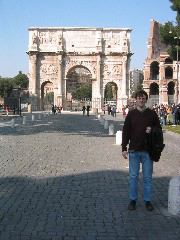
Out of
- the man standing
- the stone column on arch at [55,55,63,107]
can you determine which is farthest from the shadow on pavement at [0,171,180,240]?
A: the stone column on arch at [55,55,63,107]

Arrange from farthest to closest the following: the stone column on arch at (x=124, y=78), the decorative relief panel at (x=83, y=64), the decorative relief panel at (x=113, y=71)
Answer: the decorative relief panel at (x=113, y=71) < the decorative relief panel at (x=83, y=64) < the stone column on arch at (x=124, y=78)

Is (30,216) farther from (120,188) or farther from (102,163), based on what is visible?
(102,163)

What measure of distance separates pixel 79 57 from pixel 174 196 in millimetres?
70880

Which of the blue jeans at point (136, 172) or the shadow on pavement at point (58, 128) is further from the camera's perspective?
the shadow on pavement at point (58, 128)

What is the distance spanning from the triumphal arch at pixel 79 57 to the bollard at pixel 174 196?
68.9 meters

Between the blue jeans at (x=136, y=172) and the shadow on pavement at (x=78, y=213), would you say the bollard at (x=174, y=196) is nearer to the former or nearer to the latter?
the shadow on pavement at (x=78, y=213)

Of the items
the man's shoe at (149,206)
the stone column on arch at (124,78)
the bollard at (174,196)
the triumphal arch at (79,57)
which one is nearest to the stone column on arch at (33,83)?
the triumphal arch at (79,57)

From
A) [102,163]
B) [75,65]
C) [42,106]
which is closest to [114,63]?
[75,65]

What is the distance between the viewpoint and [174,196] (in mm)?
7227

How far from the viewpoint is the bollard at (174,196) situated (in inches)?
284

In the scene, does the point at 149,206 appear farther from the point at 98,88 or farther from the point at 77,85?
the point at 77,85

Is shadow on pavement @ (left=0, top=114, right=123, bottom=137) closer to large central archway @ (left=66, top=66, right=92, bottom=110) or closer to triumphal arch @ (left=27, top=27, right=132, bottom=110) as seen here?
triumphal arch @ (left=27, top=27, right=132, bottom=110)

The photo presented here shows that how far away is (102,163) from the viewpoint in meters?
13.3

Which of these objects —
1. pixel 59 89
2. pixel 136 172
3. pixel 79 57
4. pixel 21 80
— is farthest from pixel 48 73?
pixel 136 172
